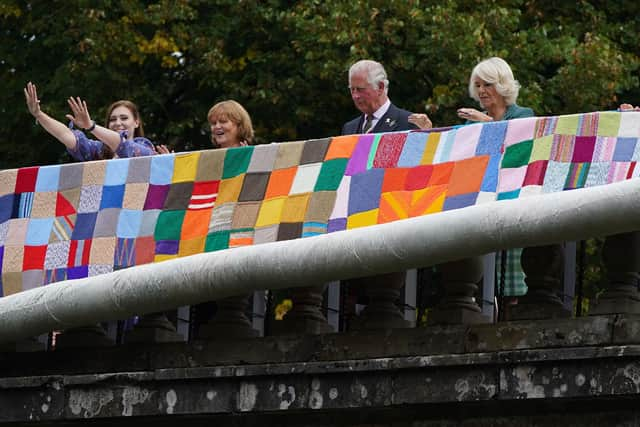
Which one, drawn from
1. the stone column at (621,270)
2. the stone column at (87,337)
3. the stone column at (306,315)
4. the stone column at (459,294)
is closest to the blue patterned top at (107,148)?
the stone column at (87,337)

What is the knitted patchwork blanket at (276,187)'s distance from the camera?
959 centimetres

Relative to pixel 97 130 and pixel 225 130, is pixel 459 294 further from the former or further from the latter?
pixel 97 130

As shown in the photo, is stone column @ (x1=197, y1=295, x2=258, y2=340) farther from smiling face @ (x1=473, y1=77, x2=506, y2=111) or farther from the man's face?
smiling face @ (x1=473, y1=77, x2=506, y2=111)

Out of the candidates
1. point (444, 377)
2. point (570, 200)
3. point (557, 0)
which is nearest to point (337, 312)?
point (444, 377)

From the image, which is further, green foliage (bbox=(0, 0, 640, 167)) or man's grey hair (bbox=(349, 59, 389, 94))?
green foliage (bbox=(0, 0, 640, 167))

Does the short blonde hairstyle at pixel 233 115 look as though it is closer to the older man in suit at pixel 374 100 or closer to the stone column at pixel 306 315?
the older man in suit at pixel 374 100

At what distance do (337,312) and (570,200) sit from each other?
2192 mm

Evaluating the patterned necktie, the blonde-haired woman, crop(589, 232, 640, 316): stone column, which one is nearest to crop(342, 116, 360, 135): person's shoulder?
the patterned necktie

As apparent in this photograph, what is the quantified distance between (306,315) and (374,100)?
1.61 m

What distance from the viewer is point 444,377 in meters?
9.39

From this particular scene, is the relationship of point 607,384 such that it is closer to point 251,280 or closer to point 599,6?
point 251,280

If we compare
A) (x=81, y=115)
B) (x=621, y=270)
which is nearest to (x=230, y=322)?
(x=81, y=115)

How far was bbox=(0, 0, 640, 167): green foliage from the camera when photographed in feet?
64.0

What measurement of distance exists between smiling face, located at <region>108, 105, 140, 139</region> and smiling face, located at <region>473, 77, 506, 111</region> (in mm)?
2469
